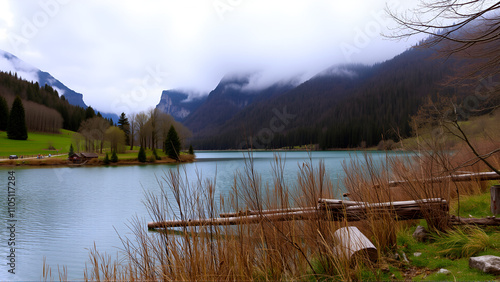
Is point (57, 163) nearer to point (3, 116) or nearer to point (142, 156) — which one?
point (142, 156)

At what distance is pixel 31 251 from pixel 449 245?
1077 cm

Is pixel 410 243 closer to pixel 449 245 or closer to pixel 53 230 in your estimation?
pixel 449 245

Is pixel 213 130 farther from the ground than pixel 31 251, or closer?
farther from the ground

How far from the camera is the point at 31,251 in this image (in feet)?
26.4

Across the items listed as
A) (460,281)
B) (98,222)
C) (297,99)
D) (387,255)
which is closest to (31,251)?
(98,222)

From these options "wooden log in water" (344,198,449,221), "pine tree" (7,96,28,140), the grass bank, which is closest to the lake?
the grass bank

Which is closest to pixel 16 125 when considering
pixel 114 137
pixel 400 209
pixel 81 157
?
pixel 114 137

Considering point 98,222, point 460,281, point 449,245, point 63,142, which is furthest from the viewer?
point 63,142

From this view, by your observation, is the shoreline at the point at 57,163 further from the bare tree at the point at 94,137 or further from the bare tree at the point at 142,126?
the bare tree at the point at 94,137

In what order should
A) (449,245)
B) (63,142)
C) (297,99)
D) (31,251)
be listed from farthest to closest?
(297,99), (63,142), (31,251), (449,245)

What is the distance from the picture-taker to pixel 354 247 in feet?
10.5

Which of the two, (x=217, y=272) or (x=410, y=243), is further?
(x=410, y=243)

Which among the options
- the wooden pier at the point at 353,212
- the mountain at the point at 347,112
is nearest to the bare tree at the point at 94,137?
the mountain at the point at 347,112

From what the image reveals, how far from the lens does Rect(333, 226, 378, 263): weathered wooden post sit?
308 cm
